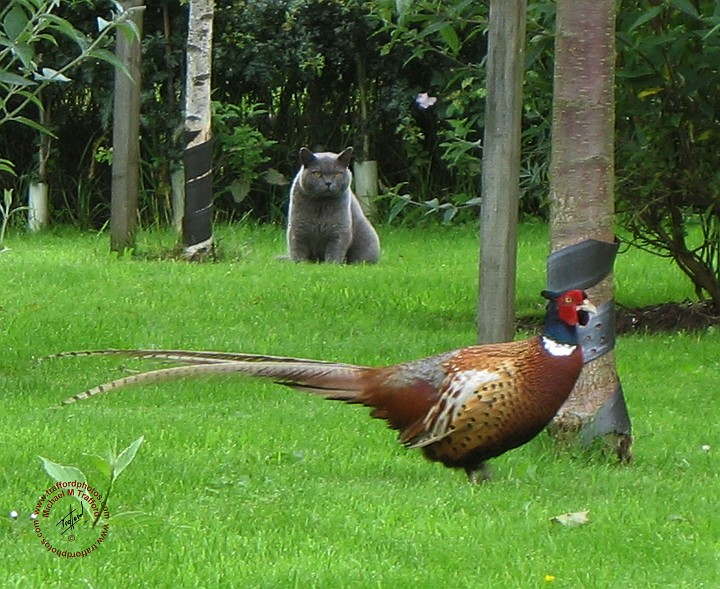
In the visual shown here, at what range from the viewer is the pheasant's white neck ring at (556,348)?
5363mm

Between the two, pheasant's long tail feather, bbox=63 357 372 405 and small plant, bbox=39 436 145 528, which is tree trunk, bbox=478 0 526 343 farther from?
small plant, bbox=39 436 145 528

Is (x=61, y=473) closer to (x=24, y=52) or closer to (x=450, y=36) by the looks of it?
(x=24, y=52)

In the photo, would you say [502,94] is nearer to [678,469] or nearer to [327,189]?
[678,469]

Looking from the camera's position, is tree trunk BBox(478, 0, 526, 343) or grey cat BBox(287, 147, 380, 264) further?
grey cat BBox(287, 147, 380, 264)

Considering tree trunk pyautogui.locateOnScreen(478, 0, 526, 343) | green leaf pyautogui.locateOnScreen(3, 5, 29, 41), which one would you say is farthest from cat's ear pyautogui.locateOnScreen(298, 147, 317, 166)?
green leaf pyautogui.locateOnScreen(3, 5, 29, 41)

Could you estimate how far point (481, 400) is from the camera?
5289 millimetres

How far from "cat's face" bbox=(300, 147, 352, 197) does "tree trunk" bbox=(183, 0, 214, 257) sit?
1.48 meters

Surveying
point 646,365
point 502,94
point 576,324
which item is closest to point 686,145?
point 646,365

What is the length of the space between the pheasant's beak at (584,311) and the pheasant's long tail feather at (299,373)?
85 cm

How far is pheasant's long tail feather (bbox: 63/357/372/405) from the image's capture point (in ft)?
16.5

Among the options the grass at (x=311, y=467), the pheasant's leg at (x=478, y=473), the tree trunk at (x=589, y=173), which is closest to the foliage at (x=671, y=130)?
the grass at (x=311, y=467)

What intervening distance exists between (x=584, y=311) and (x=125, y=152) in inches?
311

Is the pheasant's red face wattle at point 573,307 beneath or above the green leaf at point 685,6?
beneath

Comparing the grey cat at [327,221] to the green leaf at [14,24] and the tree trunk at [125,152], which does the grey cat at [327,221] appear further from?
the green leaf at [14,24]
